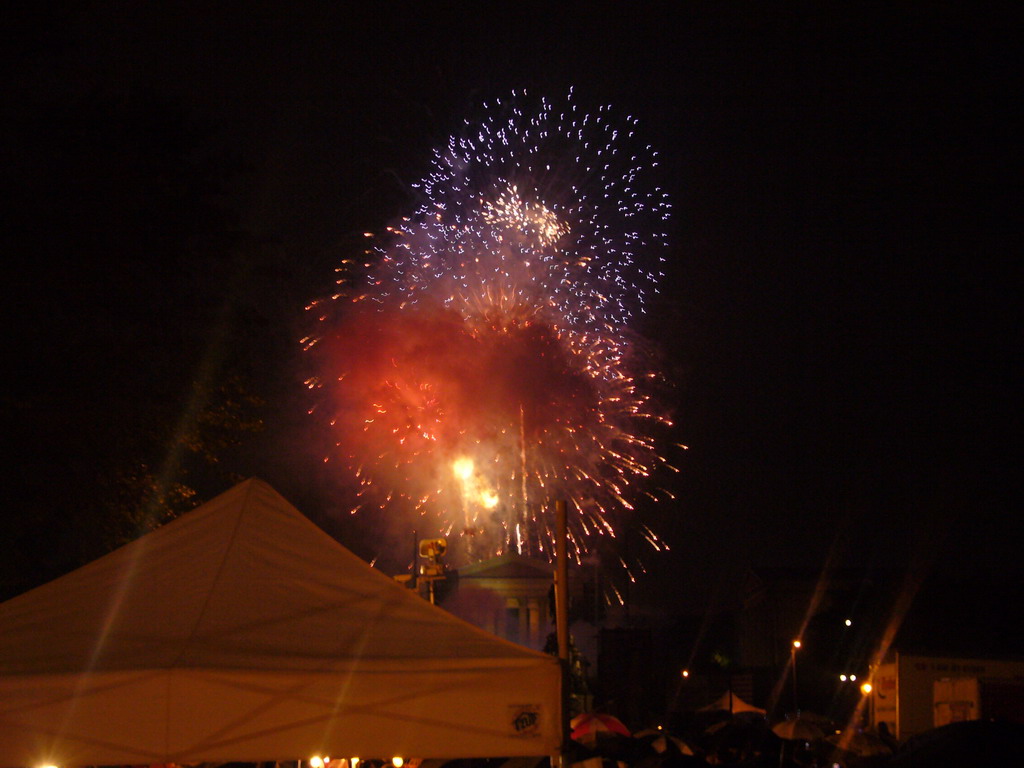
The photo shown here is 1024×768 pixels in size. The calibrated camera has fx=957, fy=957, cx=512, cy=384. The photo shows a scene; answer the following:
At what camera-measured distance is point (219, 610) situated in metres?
5.18

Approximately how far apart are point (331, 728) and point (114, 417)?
9.32 meters

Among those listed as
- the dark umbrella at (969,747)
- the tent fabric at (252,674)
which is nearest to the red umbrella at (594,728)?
the dark umbrella at (969,747)

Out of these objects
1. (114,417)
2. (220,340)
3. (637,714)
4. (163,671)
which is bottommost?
(637,714)

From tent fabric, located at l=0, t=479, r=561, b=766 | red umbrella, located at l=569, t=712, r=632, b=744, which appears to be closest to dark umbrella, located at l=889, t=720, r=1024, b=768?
tent fabric, located at l=0, t=479, r=561, b=766

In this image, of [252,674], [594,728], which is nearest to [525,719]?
[252,674]

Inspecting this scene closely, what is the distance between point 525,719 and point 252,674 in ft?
4.55

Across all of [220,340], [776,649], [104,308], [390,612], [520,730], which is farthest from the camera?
[776,649]

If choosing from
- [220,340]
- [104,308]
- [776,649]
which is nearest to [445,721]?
[104,308]

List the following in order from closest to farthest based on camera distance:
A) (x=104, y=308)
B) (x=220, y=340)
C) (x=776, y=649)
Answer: (x=104, y=308) → (x=220, y=340) → (x=776, y=649)

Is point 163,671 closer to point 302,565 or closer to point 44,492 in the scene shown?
point 302,565

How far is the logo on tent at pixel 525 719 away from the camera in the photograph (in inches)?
192

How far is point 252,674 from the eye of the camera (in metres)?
4.62

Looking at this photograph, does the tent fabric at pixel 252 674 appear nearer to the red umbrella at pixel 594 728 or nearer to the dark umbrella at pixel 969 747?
the dark umbrella at pixel 969 747

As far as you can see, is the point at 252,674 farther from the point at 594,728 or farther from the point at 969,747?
the point at 594,728
